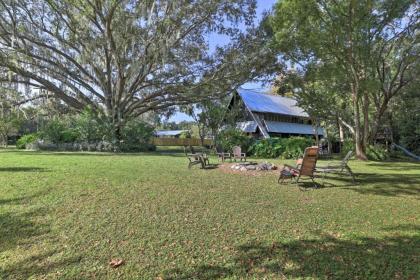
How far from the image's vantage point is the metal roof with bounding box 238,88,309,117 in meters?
33.6

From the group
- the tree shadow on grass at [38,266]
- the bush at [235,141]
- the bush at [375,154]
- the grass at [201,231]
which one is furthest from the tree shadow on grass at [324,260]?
the bush at [235,141]

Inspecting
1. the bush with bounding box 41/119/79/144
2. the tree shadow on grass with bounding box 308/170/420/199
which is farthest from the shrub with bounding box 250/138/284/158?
the bush with bounding box 41/119/79/144

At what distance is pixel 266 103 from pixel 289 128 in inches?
152

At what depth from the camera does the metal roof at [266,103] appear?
33597 mm

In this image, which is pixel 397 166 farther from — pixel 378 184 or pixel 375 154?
pixel 378 184

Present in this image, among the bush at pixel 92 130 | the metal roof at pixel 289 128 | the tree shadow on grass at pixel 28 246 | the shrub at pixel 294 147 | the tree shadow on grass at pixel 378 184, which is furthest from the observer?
the metal roof at pixel 289 128

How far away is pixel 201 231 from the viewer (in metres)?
4.95

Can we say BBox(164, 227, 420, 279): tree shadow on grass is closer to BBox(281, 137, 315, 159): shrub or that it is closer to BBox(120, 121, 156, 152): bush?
BBox(281, 137, 315, 159): shrub

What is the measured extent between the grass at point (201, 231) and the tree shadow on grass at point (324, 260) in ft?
0.04

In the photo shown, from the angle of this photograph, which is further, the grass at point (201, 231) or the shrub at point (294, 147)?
the shrub at point (294, 147)

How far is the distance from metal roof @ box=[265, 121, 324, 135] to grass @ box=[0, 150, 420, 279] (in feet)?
85.8

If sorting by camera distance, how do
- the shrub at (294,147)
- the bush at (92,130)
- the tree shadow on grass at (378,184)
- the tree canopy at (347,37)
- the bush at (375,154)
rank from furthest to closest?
the bush at (92,130) < the bush at (375,154) < the shrub at (294,147) < the tree canopy at (347,37) < the tree shadow on grass at (378,184)

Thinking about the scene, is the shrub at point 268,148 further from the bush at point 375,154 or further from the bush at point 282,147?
the bush at point 375,154

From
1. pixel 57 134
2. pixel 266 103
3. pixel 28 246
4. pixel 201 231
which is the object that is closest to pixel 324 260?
pixel 201 231
